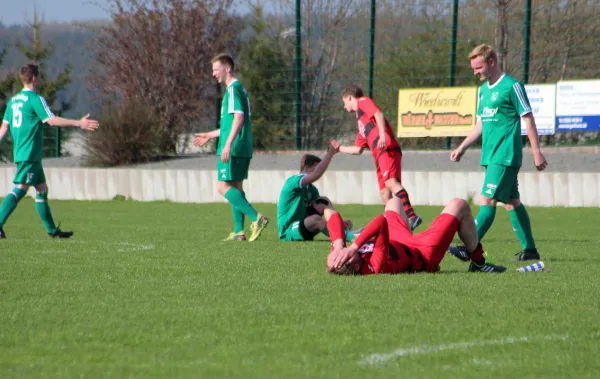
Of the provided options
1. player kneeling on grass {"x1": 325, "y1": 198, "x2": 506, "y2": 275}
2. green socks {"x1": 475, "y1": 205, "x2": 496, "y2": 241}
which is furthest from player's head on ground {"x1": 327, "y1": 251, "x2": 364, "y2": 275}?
green socks {"x1": 475, "y1": 205, "x2": 496, "y2": 241}

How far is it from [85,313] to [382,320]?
1.75 metres

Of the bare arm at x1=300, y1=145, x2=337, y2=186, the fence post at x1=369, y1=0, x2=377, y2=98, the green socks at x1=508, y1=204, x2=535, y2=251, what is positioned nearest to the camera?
the green socks at x1=508, y1=204, x2=535, y2=251

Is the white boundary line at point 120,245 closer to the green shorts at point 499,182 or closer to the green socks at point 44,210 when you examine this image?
the green socks at point 44,210

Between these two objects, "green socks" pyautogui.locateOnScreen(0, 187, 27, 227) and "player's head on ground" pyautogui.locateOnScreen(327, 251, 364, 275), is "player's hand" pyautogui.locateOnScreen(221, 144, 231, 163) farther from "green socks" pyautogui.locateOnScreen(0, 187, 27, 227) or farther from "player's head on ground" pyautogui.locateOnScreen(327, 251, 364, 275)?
"player's head on ground" pyautogui.locateOnScreen(327, 251, 364, 275)

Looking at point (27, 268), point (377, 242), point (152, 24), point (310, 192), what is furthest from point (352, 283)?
point (152, 24)

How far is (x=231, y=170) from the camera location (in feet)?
39.1

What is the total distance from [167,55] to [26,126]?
21.7 metres

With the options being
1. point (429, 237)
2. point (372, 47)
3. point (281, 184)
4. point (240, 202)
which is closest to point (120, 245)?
point (240, 202)

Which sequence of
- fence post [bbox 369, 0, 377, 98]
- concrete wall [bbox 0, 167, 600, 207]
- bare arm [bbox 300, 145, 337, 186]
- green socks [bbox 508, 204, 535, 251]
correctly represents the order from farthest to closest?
fence post [bbox 369, 0, 377, 98] < concrete wall [bbox 0, 167, 600, 207] < bare arm [bbox 300, 145, 337, 186] < green socks [bbox 508, 204, 535, 251]

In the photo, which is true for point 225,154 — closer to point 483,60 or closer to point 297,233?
point 297,233

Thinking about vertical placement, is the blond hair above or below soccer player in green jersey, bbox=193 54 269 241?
above

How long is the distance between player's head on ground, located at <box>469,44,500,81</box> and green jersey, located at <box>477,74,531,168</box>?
0.18 meters

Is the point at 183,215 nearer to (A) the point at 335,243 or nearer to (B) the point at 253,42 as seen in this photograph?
(A) the point at 335,243

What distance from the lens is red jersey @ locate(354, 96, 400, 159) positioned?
11945 millimetres
